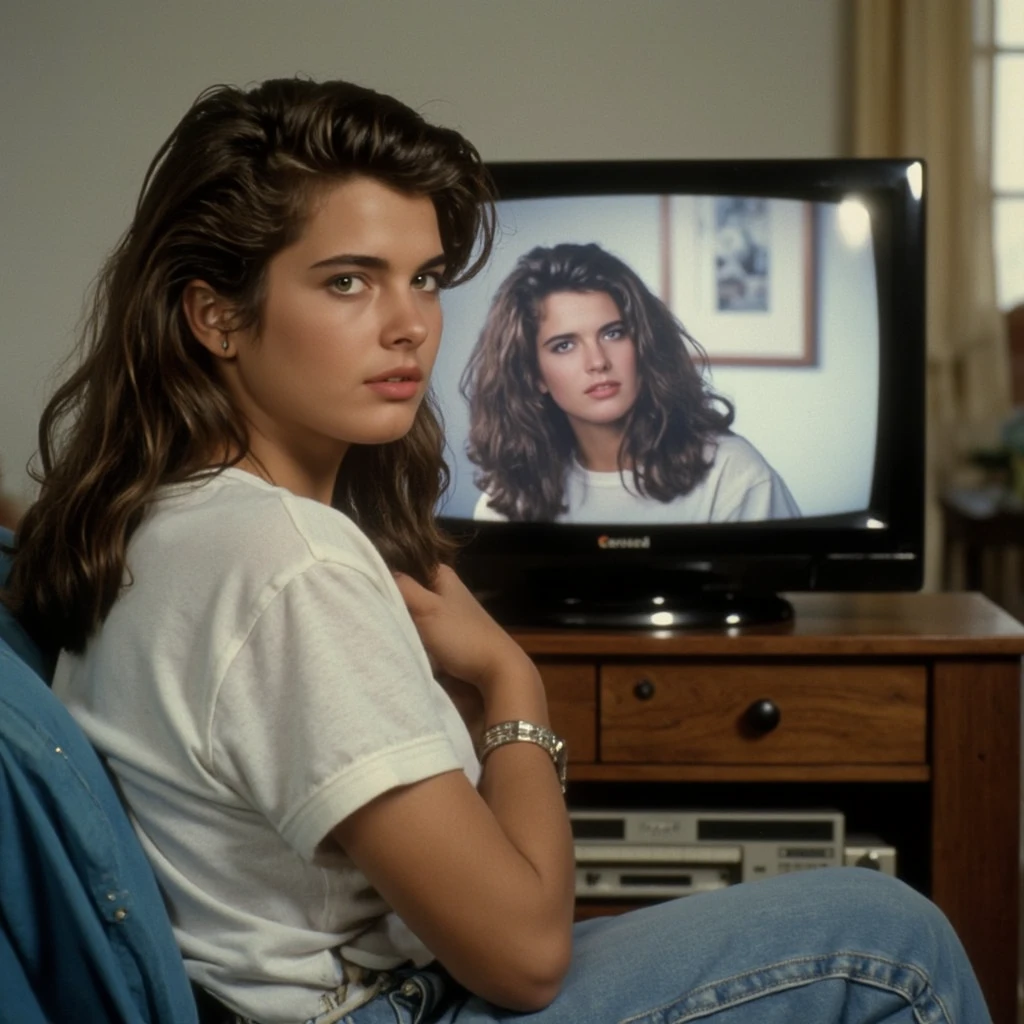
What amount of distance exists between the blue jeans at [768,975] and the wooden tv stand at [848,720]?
85 cm

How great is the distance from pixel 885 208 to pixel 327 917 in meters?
1.34

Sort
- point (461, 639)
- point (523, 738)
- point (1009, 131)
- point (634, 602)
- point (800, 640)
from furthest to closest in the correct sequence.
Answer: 1. point (1009, 131)
2. point (634, 602)
3. point (800, 640)
4. point (461, 639)
5. point (523, 738)

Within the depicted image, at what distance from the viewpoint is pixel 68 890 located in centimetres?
86

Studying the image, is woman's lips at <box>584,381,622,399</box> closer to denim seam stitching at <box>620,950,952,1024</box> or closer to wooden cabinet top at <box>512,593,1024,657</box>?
wooden cabinet top at <box>512,593,1024,657</box>

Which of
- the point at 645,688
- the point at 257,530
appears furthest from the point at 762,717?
the point at 257,530

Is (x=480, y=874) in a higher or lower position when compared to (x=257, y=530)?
lower

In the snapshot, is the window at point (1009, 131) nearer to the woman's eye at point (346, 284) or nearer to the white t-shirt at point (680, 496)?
the white t-shirt at point (680, 496)

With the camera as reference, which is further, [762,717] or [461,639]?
[762,717]

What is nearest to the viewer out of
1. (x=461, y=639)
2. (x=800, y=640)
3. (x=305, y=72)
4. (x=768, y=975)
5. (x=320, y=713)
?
(x=320, y=713)

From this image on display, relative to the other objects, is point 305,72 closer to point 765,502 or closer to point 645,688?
point 765,502

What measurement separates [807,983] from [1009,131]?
3.32 m

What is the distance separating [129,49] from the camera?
274cm

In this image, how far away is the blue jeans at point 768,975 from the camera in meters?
0.98

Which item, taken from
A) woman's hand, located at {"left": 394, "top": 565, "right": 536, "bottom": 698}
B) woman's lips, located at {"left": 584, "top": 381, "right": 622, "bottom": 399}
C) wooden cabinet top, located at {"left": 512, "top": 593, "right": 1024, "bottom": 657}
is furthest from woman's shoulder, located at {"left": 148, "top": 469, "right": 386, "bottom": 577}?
woman's lips, located at {"left": 584, "top": 381, "right": 622, "bottom": 399}
